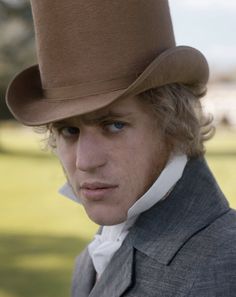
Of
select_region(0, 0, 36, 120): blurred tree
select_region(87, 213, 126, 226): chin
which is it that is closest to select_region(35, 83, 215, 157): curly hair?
select_region(87, 213, 126, 226): chin

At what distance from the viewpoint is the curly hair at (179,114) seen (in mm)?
1604

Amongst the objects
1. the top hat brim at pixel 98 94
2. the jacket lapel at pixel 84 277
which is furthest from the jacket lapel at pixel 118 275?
the top hat brim at pixel 98 94

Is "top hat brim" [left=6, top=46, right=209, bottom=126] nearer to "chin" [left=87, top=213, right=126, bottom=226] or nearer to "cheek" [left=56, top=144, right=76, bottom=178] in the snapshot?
"cheek" [left=56, top=144, right=76, bottom=178]

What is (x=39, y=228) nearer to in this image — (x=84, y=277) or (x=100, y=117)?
(x=84, y=277)

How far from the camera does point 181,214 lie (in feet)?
5.33

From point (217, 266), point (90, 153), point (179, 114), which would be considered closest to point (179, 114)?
point (179, 114)

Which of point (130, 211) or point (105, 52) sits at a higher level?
point (105, 52)

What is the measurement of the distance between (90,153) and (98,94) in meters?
→ 0.14

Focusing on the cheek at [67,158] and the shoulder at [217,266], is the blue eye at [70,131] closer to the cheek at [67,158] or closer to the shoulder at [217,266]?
the cheek at [67,158]

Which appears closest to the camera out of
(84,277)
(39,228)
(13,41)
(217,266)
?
(217,266)

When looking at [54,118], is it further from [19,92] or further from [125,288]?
[125,288]

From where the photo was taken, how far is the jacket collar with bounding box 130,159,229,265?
5.22ft

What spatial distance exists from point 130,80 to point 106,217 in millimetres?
314

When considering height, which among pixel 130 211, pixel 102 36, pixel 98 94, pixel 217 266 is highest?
pixel 102 36
